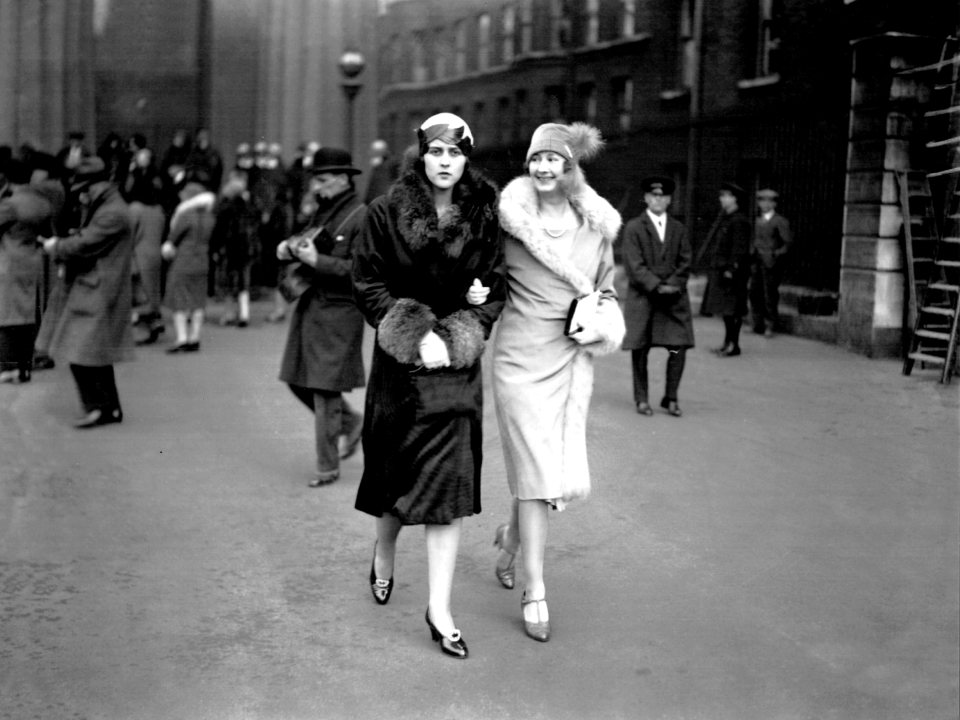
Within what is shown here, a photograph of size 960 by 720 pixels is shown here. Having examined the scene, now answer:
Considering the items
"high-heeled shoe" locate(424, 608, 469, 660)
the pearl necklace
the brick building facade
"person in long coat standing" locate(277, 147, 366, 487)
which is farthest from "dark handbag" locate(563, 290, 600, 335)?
the brick building facade

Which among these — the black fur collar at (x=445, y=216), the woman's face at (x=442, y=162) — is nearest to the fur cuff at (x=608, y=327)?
the black fur collar at (x=445, y=216)

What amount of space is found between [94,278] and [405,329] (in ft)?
17.2

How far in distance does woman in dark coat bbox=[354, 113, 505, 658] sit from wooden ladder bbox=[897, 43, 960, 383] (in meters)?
8.99

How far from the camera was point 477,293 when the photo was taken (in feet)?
17.0

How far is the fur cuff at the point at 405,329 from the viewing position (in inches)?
199

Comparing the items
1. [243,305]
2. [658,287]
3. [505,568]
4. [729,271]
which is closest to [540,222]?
[505,568]

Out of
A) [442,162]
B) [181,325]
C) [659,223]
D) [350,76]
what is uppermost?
[350,76]

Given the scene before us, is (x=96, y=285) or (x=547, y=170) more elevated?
(x=547, y=170)

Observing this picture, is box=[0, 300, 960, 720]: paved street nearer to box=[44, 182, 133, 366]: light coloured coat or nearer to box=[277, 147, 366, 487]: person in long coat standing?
box=[277, 147, 366, 487]: person in long coat standing

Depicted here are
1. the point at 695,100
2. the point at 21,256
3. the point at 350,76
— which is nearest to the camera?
the point at 21,256

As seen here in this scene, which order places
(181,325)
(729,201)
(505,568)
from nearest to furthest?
(505,568) → (181,325) → (729,201)

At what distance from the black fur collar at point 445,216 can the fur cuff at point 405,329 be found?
0.76 feet

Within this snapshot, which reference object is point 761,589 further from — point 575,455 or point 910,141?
point 910,141

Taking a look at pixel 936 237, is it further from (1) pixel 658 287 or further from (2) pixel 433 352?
(2) pixel 433 352
